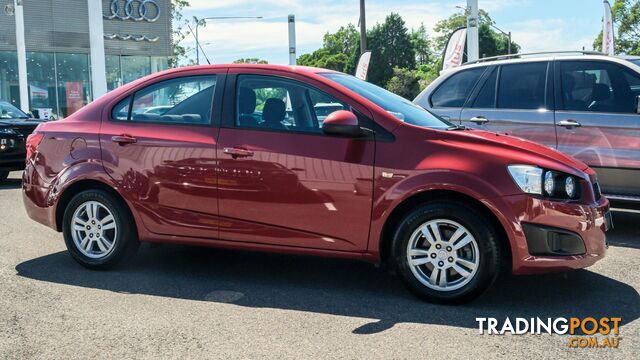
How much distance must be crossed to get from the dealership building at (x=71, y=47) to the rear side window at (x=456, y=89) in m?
22.9

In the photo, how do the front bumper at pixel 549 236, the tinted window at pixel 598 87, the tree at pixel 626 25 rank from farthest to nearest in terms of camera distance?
the tree at pixel 626 25, the tinted window at pixel 598 87, the front bumper at pixel 549 236

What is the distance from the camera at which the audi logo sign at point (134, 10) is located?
32500 millimetres

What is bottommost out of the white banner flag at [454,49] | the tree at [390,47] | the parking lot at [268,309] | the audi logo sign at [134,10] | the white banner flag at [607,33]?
the parking lot at [268,309]

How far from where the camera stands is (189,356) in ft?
12.1

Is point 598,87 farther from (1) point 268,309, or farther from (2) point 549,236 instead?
(1) point 268,309

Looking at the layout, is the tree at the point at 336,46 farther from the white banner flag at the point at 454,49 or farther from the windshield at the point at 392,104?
the windshield at the point at 392,104

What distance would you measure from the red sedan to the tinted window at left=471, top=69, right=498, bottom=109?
2250mm

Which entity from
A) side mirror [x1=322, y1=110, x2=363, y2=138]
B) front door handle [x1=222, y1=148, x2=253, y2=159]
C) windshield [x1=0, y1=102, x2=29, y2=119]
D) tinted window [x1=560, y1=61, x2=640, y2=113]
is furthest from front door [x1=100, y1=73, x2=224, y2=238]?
windshield [x1=0, y1=102, x2=29, y2=119]

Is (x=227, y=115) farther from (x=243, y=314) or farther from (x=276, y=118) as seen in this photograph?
(x=243, y=314)

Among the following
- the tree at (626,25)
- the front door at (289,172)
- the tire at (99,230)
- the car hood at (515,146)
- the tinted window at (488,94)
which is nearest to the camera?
the car hood at (515,146)

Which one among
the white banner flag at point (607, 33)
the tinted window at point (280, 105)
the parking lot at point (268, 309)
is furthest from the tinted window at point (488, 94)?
the white banner flag at point (607, 33)

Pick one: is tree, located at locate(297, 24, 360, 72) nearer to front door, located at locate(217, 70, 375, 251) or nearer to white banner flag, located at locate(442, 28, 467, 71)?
white banner flag, located at locate(442, 28, 467, 71)

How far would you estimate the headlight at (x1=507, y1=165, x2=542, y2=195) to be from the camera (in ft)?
14.2

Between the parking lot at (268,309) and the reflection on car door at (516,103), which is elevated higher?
the reflection on car door at (516,103)
